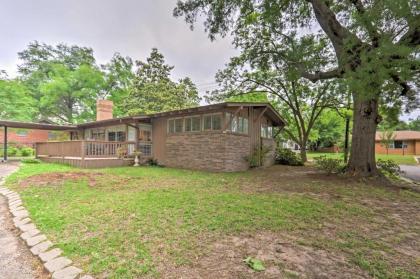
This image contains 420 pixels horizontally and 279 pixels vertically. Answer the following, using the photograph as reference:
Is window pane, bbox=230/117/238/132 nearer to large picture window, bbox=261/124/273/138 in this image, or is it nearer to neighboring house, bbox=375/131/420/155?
large picture window, bbox=261/124/273/138

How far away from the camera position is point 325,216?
368cm

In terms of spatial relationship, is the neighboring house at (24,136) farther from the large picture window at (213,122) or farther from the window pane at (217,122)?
the window pane at (217,122)

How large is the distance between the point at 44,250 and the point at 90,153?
8938 millimetres

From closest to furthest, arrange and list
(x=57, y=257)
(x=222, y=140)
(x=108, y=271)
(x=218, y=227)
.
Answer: (x=108, y=271) < (x=57, y=257) < (x=218, y=227) < (x=222, y=140)

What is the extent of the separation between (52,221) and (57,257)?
126 cm

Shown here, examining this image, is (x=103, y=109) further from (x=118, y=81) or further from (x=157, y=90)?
(x=157, y=90)

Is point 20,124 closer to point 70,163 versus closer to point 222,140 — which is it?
point 70,163

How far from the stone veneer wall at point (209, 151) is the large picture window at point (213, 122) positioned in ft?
1.03

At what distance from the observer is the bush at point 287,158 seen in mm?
13741

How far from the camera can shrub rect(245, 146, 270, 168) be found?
10640mm

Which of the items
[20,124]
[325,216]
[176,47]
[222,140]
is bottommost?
[325,216]

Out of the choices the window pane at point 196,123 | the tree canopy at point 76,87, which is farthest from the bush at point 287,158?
the tree canopy at point 76,87

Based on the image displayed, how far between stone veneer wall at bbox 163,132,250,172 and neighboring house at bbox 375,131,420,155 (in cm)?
2803

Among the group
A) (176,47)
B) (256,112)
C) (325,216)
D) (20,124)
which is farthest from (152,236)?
(176,47)
